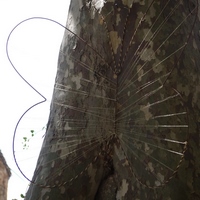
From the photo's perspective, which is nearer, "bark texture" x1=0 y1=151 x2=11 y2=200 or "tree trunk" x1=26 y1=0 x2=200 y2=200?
"tree trunk" x1=26 y1=0 x2=200 y2=200

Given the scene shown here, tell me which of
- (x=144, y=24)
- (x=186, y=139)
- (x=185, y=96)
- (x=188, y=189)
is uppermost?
(x=144, y=24)

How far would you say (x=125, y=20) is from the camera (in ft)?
3.19

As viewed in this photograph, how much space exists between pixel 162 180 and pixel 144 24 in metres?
0.39

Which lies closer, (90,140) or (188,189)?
(188,189)

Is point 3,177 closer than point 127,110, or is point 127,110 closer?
point 127,110

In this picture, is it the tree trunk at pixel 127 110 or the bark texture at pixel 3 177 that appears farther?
the bark texture at pixel 3 177

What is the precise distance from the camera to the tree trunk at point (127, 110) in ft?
2.67

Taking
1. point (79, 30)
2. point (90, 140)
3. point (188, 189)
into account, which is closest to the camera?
point (188, 189)

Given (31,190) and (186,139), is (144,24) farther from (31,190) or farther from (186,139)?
(31,190)

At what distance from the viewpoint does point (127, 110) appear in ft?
2.87

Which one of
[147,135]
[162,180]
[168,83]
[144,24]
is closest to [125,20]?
[144,24]

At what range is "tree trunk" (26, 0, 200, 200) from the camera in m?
0.81

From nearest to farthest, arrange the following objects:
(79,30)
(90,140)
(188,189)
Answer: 1. (188,189)
2. (90,140)
3. (79,30)

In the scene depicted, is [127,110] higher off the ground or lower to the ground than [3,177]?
higher
